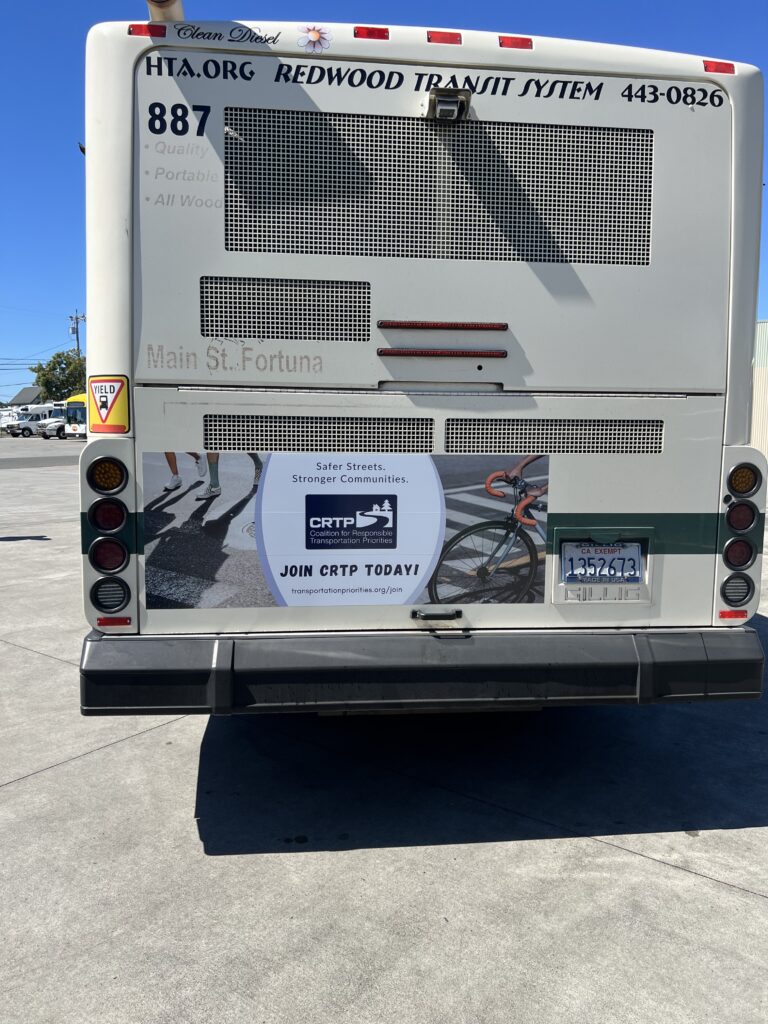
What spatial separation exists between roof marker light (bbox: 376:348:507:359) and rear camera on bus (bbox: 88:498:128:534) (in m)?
1.29

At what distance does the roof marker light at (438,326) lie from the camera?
3.72 meters

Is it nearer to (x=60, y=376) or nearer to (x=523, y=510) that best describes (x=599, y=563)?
(x=523, y=510)

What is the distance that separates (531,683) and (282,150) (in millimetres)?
2524

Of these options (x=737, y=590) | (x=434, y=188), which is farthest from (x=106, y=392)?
(x=737, y=590)

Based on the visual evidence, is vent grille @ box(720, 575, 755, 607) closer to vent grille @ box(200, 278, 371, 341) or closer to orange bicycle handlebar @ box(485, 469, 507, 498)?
orange bicycle handlebar @ box(485, 469, 507, 498)

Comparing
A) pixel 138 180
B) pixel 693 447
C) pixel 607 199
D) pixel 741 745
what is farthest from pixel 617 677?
pixel 138 180

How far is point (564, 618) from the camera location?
3900mm

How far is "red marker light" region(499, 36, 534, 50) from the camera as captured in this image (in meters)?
3.71

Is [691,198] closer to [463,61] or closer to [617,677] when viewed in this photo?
[463,61]

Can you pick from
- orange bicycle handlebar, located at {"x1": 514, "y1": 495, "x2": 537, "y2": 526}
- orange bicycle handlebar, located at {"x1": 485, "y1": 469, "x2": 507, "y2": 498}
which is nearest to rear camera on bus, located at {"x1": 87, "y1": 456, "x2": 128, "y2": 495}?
orange bicycle handlebar, located at {"x1": 485, "y1": 469, "x2": 507, "y2": 498}

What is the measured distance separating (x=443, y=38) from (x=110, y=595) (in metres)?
2.78

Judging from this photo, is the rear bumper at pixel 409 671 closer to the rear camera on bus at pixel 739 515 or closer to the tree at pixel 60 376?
the rear camera on bus at pixel 739 515

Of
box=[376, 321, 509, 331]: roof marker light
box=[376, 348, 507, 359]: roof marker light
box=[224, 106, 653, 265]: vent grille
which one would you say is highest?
box=[224, 106, 653, 265]: vent grille

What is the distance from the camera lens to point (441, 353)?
12.2 feet
